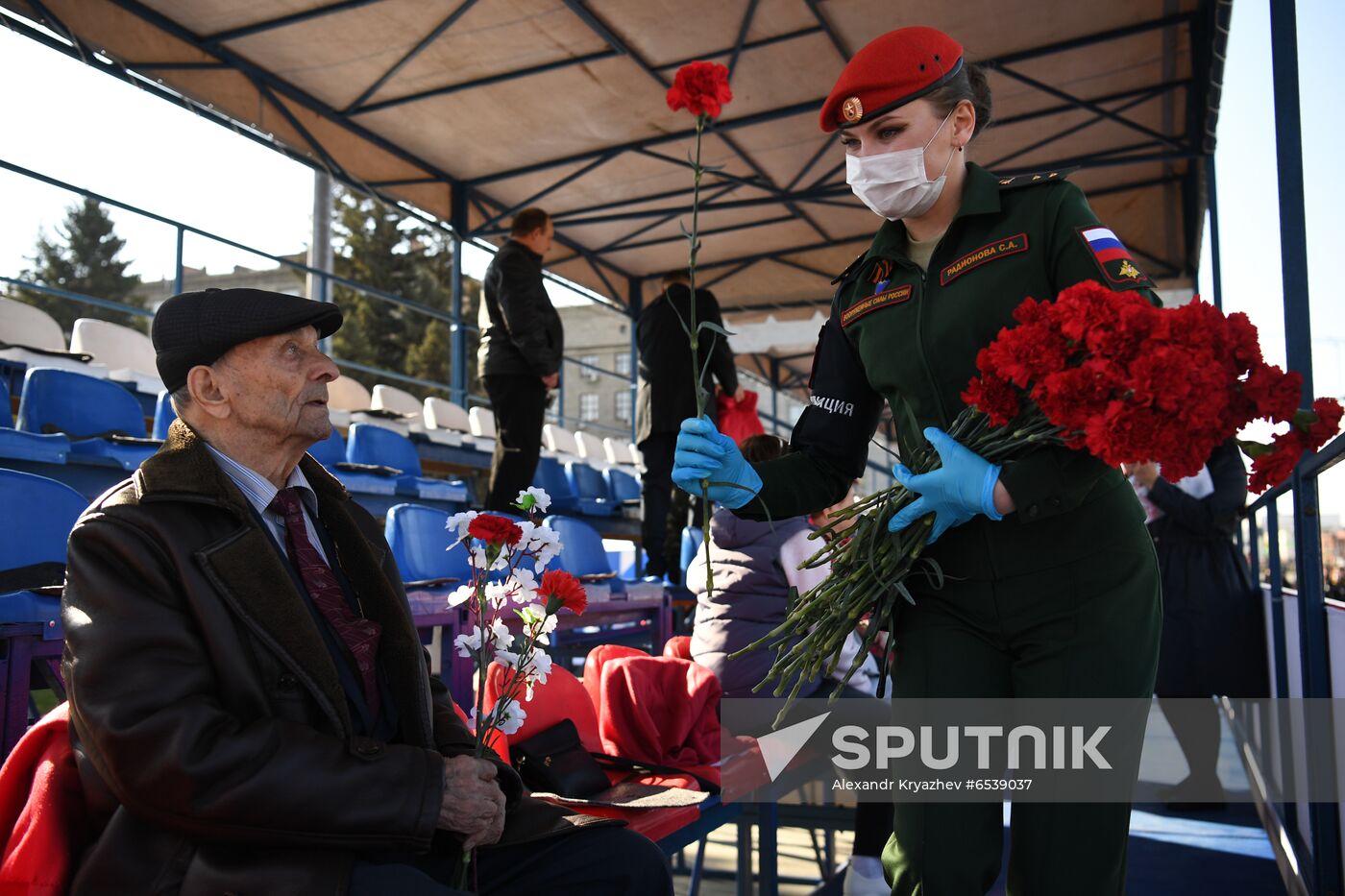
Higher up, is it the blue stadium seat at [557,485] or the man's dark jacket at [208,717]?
the blue stadium seat at [557,485]

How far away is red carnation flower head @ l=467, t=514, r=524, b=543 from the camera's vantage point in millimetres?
1854

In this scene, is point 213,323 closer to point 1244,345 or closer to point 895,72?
point 895,72

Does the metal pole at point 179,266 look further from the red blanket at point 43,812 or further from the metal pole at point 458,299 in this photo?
the red blanket at point 43,812

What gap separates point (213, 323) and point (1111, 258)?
151 centimetres

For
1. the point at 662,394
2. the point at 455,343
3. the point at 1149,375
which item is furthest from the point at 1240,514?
the point at 455,343

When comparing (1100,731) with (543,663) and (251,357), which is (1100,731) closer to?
(543,663)

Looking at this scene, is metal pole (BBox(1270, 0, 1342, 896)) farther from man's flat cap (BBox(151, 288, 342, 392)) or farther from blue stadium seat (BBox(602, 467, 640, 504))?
blue stadium seat (BBox(602, 467, 640, 504))

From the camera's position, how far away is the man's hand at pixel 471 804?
1.71 meters

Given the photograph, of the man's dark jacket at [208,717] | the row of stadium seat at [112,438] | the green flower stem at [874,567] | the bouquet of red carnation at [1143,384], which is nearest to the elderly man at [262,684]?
the man's dark jacket at [208,717]

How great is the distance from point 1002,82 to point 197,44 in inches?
249

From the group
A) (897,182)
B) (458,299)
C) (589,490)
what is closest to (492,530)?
(897,182)

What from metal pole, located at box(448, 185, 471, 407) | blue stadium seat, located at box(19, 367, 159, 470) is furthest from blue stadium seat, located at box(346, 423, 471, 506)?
metal pole, located at box(448, 185, 471, 407)

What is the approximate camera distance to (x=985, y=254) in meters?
1.66

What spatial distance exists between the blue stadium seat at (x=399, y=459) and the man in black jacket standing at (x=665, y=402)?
1.38m
